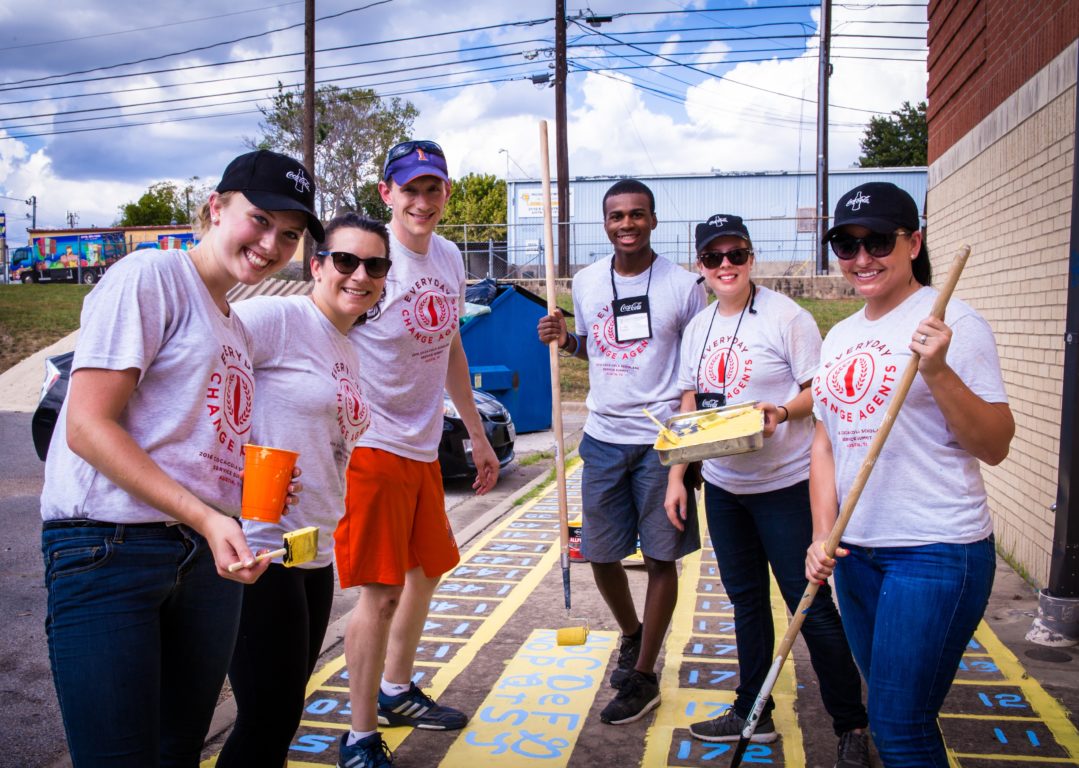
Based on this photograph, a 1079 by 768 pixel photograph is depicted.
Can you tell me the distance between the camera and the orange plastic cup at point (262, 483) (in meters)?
2.31

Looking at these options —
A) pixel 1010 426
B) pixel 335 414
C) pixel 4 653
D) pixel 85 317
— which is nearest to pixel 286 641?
pixel 335 414

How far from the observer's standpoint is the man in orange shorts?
11.9ft

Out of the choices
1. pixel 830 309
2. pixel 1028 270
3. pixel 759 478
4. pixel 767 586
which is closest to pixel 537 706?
pixel 767 586

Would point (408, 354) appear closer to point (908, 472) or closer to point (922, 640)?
point (908, 472)

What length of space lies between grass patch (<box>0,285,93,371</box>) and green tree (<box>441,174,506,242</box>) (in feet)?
79.5

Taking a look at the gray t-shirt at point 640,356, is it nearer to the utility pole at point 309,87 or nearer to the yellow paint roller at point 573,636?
the yellow paint roller at point 573,636

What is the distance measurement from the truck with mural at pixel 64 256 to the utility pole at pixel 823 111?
118 ft

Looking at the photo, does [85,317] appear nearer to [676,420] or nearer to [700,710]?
[676,420]

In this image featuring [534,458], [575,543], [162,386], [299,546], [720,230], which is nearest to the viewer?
[162,386]

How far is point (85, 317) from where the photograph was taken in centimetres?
210

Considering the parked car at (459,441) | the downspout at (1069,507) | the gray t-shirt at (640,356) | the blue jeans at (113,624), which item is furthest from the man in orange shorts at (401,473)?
the parked car at (459,441)

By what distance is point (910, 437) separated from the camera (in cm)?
264

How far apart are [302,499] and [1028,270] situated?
553cm

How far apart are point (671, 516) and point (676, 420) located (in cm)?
68
